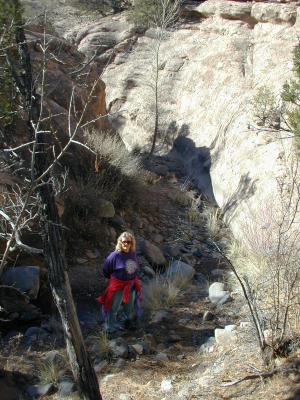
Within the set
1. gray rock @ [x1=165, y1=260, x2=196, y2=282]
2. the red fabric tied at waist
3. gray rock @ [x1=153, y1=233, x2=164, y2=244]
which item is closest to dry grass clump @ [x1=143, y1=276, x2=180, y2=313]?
gray rock @ [x1=165, y1=260, x2=196, y2=282]

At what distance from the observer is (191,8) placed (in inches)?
798

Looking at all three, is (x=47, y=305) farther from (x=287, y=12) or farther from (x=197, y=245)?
(x=287, y=12)

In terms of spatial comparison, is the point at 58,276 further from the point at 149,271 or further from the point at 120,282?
the point at 149,271

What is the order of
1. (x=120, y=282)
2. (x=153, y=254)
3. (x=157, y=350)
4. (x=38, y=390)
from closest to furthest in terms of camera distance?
(x=38, y=390) < (x=157, y=350) < (x=120, y=282) < (x=153, y=254)

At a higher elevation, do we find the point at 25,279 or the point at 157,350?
the point at 25,279

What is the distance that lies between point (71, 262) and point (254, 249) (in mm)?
3052

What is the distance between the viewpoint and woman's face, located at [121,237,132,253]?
6.47 m

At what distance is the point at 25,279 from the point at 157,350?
84.5 inches

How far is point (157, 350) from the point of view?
6.46 meters

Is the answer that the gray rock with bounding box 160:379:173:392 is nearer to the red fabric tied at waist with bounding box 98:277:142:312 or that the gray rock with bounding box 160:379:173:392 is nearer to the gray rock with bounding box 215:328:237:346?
the gray rock with bounding box 215:328:237:346

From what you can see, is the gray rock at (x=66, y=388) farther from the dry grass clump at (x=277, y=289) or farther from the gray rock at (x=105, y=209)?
the gray rock at (x=105, y=209)

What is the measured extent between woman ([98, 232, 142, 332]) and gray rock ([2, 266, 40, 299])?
1.12m

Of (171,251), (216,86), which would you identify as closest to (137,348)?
(171,251)

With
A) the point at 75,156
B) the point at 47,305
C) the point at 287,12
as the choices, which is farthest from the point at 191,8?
the point at 47,305
